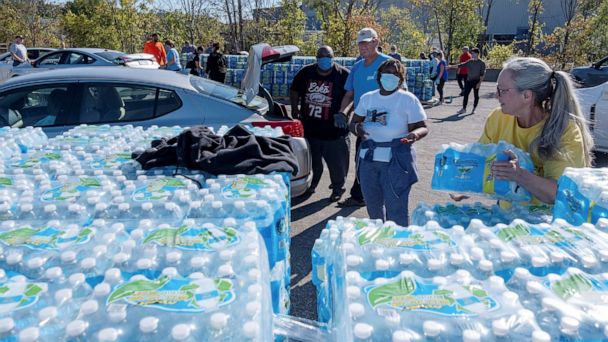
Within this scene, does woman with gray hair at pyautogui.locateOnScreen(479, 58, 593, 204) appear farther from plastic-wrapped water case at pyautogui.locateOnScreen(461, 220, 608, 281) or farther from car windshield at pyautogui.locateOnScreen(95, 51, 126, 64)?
car windshield at pyautogui.locateOnScreen(95, 51, 126, 64)

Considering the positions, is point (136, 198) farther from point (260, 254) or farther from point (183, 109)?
point (183, 109)

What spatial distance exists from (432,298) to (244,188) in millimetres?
1141

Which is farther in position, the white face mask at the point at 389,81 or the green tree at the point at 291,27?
the green tree at the point at 291,27

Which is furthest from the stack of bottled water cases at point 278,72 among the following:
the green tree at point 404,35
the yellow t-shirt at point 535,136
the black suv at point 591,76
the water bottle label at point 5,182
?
the water bottle label at point 5,182

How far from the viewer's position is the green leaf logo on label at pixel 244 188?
6.97 feet

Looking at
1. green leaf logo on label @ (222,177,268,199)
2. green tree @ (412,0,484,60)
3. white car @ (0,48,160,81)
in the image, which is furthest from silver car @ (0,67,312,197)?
green tree @ (412,0,484,60)

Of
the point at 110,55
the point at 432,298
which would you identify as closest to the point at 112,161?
the point at 432,298

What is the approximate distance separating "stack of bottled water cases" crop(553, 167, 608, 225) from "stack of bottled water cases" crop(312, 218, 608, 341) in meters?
0.21

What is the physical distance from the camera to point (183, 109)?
4.85 m

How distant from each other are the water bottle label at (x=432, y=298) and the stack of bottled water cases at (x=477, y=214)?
3.22 ft

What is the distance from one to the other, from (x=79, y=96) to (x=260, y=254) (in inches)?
162

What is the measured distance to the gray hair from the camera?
2465 millimetres

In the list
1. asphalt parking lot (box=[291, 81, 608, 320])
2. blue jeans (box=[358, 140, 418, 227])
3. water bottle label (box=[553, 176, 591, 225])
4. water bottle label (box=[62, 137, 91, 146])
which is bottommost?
asphalt parking lot (box=[291, 81, 608, 320])

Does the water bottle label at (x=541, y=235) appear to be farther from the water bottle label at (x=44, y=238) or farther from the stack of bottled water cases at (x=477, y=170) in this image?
the water bottle label at (x=44, y=238)
